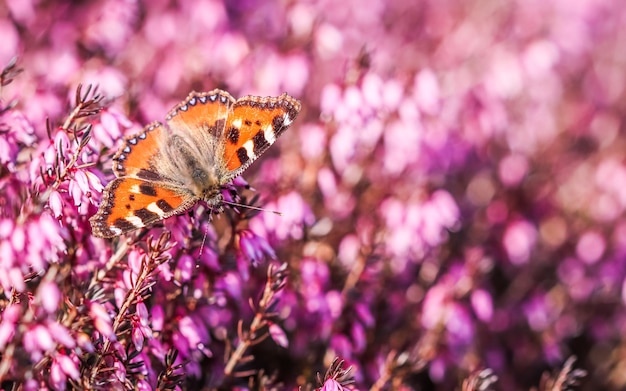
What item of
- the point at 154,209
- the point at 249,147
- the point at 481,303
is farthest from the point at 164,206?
the point at 481,303

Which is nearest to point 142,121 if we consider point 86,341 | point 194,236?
point 194,236

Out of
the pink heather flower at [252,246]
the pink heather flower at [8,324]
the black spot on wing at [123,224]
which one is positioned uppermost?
the black spot on wing at [123,224]

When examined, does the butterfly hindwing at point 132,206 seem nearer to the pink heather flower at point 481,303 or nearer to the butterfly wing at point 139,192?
the butterfly wing at point 139,192

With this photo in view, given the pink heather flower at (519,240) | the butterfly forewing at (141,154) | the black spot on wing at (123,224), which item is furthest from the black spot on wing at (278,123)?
the pink heather flower at (519,240)

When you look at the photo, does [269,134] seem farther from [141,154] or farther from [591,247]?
[591,247]

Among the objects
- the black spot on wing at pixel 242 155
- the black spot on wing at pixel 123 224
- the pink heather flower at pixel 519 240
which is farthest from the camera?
the pink heather flower at pixel 519 240

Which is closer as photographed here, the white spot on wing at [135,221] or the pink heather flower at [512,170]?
the white spot on wing at [135,221]
